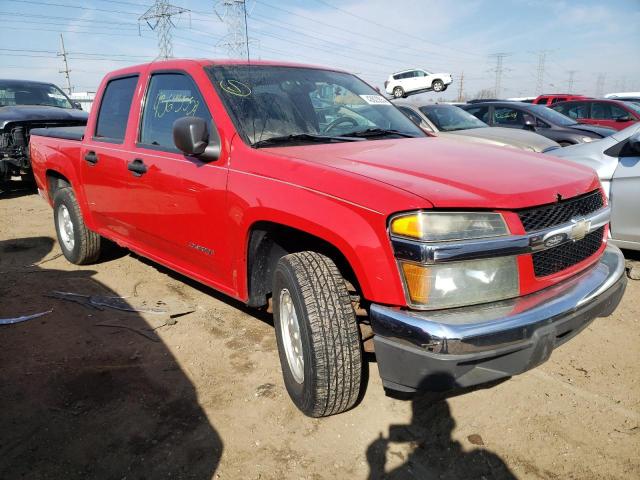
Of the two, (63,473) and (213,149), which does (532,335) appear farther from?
(63,473)

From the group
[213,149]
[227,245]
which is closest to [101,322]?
[227,245]

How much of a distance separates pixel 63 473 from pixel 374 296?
1574 millimetres

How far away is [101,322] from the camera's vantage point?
12.1 feet

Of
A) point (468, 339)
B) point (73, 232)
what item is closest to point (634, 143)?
point (468, 339)

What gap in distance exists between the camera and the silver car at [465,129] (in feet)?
24.1

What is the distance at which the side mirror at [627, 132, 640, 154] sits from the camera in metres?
4.26

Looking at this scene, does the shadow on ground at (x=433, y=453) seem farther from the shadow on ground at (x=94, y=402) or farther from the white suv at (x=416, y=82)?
the white suv at (x=416, y=82)

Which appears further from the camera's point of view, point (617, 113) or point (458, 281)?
point (617, 113)

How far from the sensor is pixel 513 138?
752 cm

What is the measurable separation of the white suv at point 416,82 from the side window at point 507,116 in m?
19.0

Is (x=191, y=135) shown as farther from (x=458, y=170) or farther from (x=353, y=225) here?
(x=458, y=170)

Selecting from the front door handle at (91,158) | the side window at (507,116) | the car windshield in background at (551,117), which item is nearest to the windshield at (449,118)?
the side window at (507,116)

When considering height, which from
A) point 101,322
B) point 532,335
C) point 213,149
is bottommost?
point 101,322

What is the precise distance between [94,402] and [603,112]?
44.3 ft
